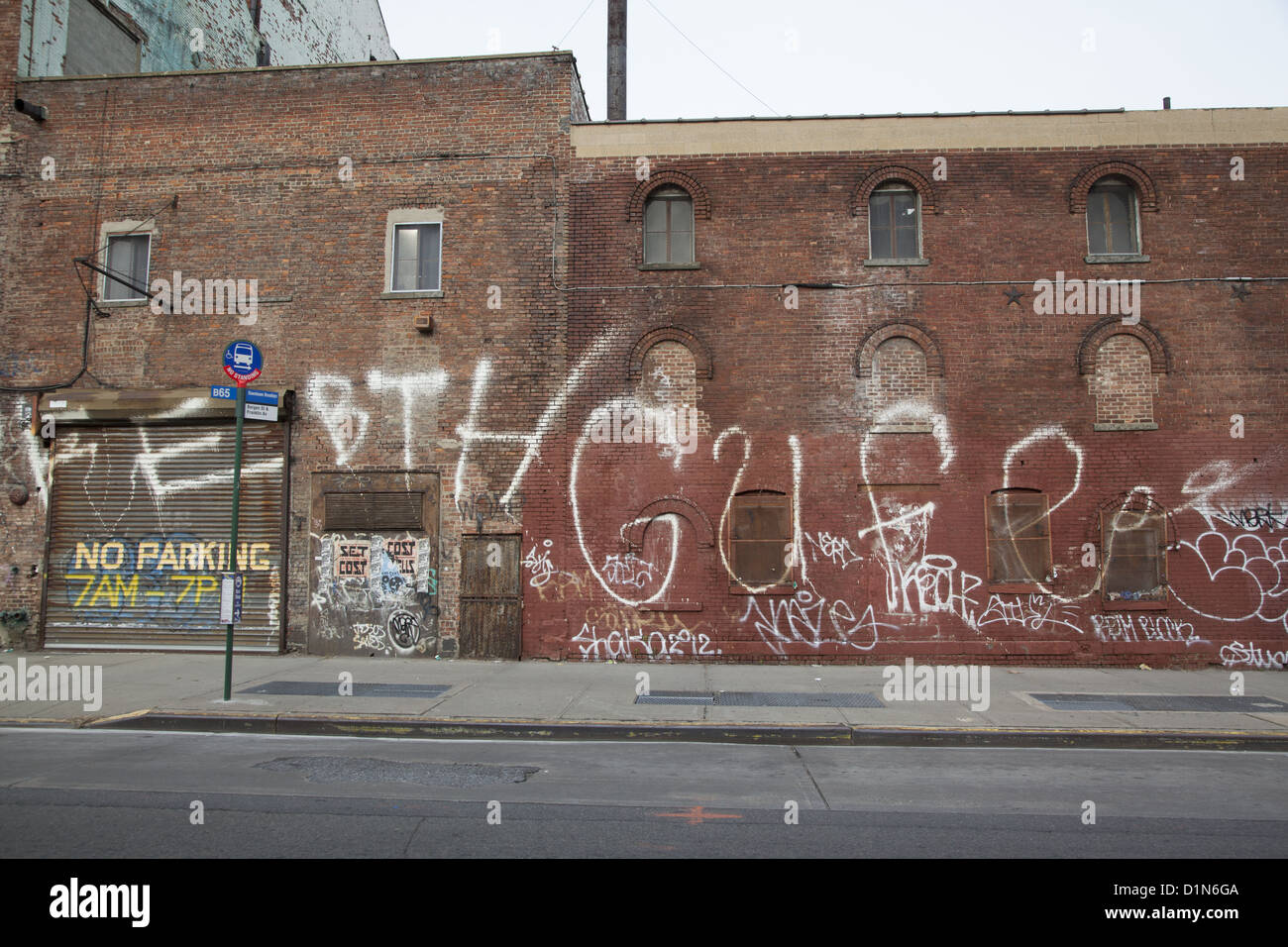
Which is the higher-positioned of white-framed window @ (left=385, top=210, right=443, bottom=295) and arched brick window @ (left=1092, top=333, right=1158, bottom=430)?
white-framed window @ (left=385, top=210, right=443, bottom=295)

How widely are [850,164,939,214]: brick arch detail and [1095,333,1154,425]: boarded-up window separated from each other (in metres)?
3.50

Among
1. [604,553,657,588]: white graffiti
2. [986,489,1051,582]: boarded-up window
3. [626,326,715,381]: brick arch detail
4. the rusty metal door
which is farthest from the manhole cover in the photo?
[986,489,1051,582]: boarded-up window

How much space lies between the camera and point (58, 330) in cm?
1479

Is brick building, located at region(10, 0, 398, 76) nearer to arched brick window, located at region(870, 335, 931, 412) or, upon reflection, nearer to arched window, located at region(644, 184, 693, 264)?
arched window, located at region(644, 184, 693, 264)

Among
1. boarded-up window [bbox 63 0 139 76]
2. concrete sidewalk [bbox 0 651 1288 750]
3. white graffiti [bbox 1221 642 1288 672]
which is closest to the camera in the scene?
concrete sidewalk [bbox 0 651 1288 750]

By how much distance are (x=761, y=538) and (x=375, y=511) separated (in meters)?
6.10

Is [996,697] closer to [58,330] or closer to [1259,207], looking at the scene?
[1259,207]

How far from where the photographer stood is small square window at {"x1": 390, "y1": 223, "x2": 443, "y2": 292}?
14.5 m

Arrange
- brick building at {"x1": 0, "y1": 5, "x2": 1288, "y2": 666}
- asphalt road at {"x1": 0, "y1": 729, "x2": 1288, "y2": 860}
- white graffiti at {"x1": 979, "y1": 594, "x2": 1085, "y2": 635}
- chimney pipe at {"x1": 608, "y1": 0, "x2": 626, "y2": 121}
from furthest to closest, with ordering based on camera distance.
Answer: chimney pipe at {"x1": 608, "y1": 0, "x2": 626, "y2": 121}, brick building at {"x1": 0, "y1": 5, "x2": 1288, "y2": 666}, white graffiti at {"x1": 979, "y1": 594, "x2": 1085, "y2": 635}, asphalt road at {"x1": 0, "y1": 729, "x2": 1288, "y2": 860}

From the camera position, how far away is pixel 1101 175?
45.6ft

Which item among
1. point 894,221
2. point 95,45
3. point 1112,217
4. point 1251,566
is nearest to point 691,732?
point 894,221

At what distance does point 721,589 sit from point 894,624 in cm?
267

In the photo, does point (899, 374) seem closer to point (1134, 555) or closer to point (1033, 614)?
point (1033, 614)

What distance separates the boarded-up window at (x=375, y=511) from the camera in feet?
45.9
